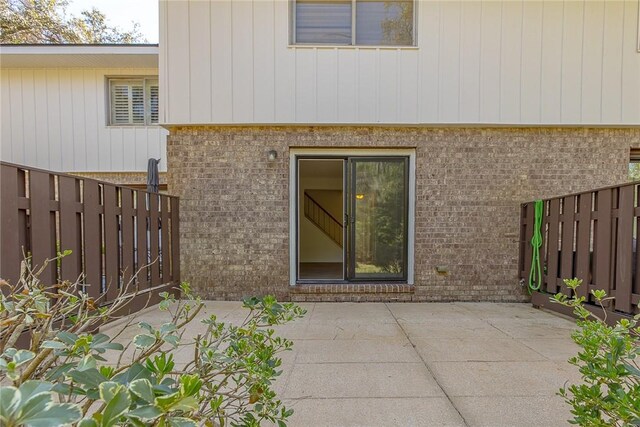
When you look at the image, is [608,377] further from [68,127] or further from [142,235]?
[68,127]

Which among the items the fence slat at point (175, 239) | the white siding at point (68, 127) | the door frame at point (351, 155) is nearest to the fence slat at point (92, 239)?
the fence slat at point (175, 239)

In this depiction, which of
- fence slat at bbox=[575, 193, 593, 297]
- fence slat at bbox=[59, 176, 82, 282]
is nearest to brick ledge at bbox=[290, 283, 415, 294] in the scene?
fence slat at bbox=[575, 193, 593, 297]

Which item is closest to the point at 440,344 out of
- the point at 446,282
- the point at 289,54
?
the point at 446,282

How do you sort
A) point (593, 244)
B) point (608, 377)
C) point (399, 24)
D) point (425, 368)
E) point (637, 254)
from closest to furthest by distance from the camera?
1. point (608, 377)
2. point (425, 368)
3. point (637, 254)
4. point (593, 244)
5. point (399, 24)

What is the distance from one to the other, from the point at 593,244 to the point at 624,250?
35 centimetres

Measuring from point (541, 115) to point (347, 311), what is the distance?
401 centimetres

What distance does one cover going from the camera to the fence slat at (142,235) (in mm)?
3916

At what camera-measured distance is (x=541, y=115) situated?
4445 mm

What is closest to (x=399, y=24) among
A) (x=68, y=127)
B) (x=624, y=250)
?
(x=624, y=250)

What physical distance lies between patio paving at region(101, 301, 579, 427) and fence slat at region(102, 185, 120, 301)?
60 centimetres

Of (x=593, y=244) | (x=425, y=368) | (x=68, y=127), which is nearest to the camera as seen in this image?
(x=425, y=368)

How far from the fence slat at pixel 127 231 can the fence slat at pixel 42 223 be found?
83 centimetres

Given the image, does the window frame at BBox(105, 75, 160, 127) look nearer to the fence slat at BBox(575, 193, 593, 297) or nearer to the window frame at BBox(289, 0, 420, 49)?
the window frame at BBox(289, 0, 420, 49)

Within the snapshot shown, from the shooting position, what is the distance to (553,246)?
4000 millimetres
